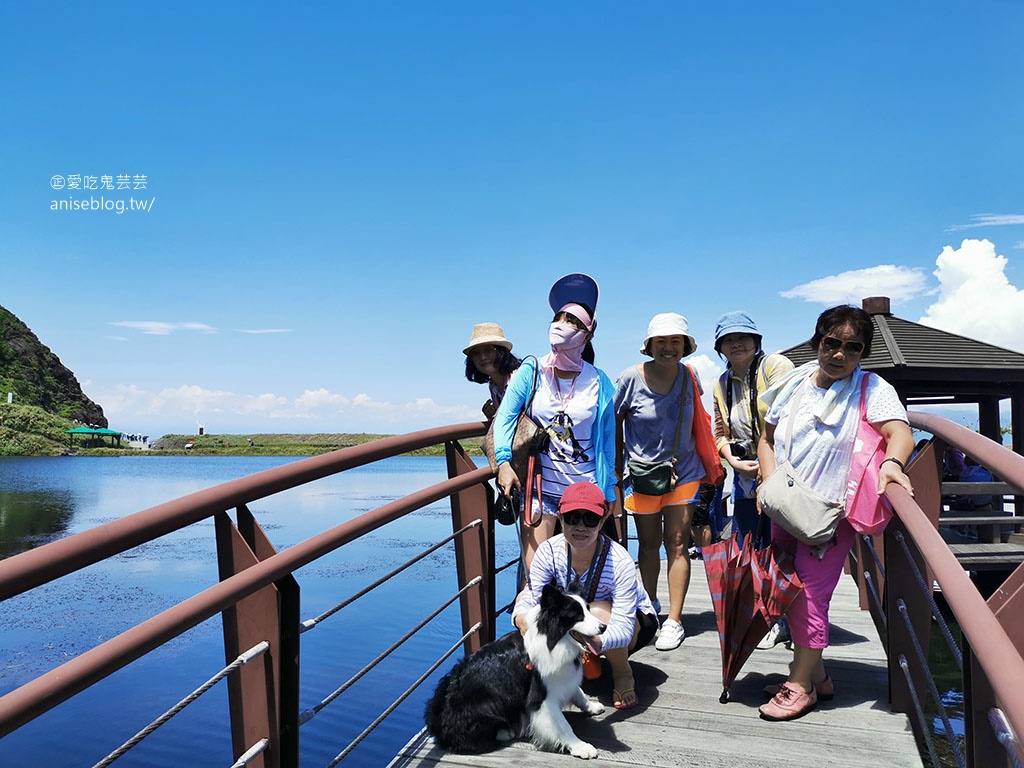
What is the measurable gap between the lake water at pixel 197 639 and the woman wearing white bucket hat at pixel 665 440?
193 cm

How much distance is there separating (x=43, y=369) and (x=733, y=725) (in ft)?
325

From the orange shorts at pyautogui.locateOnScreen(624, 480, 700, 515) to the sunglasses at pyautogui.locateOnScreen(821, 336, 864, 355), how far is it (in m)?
1.18

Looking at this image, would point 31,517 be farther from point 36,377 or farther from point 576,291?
point 36,377

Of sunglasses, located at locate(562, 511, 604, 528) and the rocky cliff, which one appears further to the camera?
the rocky cliff

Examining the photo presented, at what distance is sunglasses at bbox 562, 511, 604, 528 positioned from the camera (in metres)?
2.82

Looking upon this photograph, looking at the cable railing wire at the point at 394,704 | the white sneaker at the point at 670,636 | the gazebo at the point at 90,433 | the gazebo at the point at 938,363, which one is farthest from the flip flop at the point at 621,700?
the gazebo at the point at 90,433

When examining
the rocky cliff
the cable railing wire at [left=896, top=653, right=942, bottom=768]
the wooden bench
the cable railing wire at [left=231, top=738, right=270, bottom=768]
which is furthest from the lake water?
the rocky cliff

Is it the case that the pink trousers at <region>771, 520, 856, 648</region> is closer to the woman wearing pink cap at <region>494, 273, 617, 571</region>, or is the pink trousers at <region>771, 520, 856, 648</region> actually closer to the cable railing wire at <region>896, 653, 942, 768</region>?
the cable railing wire at <region>896, 653, 942, 768</region>

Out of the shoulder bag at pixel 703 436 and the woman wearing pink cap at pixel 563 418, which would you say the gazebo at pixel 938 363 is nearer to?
the shoulder bag at pixel 703 436

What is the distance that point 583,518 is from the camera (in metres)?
2.83

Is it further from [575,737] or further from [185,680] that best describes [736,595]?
[185,680]

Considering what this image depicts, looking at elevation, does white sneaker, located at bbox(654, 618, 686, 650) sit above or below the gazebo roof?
below

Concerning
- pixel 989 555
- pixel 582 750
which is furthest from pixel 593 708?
pixel 989 555

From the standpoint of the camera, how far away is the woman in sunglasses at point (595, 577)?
286 centimetres
